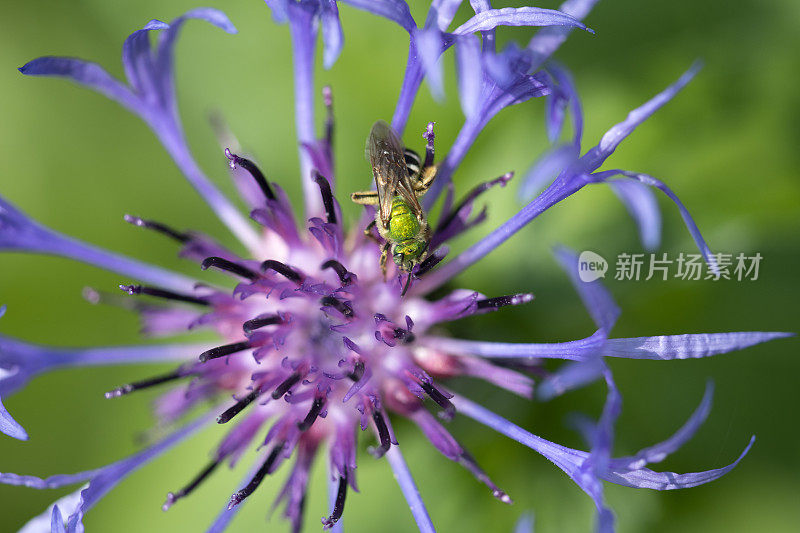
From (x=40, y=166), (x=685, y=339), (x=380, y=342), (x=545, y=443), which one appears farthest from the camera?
(x=40, y=166)

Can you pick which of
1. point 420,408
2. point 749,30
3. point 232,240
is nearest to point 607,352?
point 420,408

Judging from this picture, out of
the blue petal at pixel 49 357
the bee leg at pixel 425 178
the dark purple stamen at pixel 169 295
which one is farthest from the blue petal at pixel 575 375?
the blue petal at pixel 49 357

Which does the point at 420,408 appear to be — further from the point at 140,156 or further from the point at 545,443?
the point at 140,156

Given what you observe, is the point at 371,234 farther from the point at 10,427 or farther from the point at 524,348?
the point at 10,427

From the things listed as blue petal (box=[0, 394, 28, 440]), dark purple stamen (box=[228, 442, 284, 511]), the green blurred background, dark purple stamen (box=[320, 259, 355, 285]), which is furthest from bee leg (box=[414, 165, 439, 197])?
blue petal (box=[0, 394, 28, 440])

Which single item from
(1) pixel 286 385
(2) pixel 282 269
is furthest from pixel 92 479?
(2) pixel 282 269

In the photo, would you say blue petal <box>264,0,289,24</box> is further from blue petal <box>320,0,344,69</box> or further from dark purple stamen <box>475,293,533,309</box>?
dark purple stamen <box>475,293,533,309</box>
